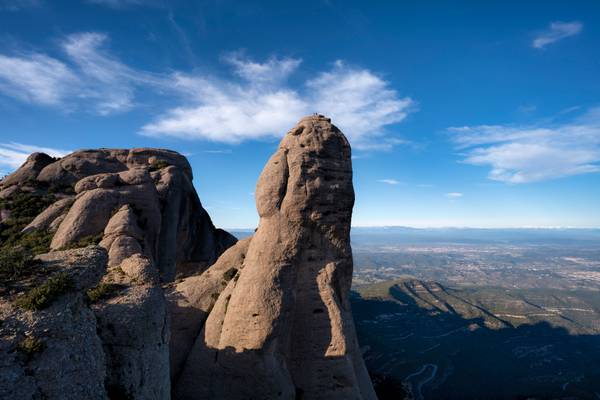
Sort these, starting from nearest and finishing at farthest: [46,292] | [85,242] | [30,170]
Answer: [46,292] → [85,242] → [30,170]

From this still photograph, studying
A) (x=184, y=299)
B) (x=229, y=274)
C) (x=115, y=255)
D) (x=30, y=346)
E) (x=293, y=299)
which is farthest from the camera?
(x=229, y=274)

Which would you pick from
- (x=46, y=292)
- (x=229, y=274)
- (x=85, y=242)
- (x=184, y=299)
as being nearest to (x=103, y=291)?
(x=46, y=292)

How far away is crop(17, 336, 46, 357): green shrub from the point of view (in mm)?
8094

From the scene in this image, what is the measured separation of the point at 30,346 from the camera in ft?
26.8

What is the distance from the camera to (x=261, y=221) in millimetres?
21812

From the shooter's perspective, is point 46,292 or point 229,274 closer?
point 46,292

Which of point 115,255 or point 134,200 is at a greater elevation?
point 134,200

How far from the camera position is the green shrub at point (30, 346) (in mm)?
8094

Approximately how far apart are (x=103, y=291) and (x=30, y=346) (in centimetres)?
455

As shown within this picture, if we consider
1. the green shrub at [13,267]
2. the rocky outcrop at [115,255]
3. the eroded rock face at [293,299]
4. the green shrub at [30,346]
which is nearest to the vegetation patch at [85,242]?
the rocky outcrop at [115,255]

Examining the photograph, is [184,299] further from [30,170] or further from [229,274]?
[30,170]

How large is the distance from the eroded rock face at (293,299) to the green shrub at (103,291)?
6668 millimetres

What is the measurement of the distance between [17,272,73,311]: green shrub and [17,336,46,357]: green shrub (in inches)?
40.1

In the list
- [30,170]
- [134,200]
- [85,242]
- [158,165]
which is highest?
[158,165]
